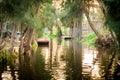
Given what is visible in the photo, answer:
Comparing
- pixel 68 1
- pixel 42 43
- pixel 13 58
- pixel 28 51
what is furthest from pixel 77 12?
pixel 13 58

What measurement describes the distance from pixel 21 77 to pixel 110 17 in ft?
18.5

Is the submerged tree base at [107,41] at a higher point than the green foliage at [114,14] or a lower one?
lower

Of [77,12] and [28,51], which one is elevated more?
[77,12]

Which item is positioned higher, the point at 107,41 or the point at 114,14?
the point at 114,14

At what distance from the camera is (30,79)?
17.1 m

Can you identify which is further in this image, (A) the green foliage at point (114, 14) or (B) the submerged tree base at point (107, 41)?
(B) the submerged tree base at point (107, 41)

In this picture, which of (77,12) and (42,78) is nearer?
(42,78)

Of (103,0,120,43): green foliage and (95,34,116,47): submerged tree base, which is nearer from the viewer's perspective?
(103,0,120,43): green foliage

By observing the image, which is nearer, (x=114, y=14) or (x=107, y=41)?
(x=114, y=14)

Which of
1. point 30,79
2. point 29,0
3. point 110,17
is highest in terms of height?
point 29,0

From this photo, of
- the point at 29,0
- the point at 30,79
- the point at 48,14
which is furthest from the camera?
the point at 48,14

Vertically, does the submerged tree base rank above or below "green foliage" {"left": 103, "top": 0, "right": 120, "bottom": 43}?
below

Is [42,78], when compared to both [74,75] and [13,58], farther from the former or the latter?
[13,58]

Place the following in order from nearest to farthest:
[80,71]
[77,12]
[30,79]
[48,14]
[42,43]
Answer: [30,79], [80,71], [48,14], [77,12], [42,43]
